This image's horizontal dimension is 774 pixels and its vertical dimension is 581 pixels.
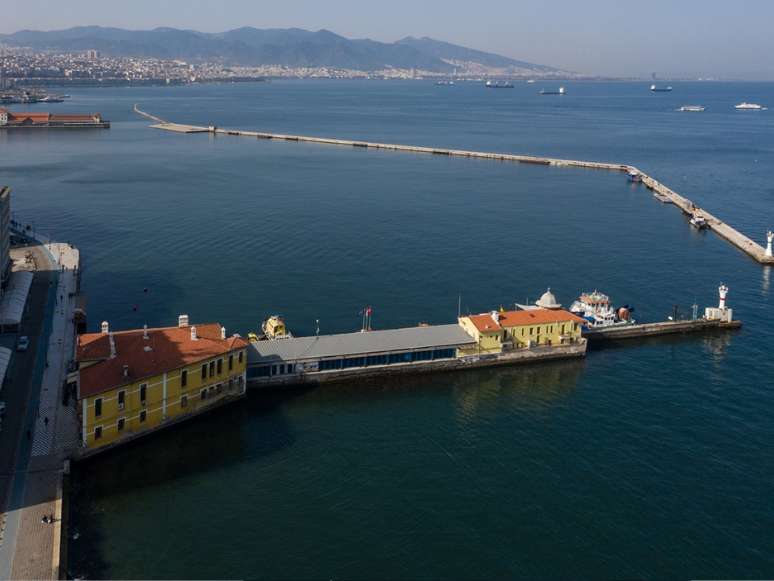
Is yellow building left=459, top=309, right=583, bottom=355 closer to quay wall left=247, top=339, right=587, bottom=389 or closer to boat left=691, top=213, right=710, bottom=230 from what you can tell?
quay wall left=247, top=339, right=587, bottom=389

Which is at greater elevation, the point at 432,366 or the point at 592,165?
the point at 592,165

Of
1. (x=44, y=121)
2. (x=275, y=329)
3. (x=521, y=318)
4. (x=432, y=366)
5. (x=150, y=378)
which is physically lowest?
(x=432, y=366)

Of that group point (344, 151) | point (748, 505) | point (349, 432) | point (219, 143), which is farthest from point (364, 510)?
point (219, 143)

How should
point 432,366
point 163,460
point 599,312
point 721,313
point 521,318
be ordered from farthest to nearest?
point 721,313
point 599,312
point 521,318
point 432,366
point 163,460

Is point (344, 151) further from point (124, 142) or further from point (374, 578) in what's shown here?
point (374, 578)

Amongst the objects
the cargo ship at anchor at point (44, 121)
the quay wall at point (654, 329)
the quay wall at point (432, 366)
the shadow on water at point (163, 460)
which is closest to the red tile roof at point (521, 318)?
the quay wall at point (432, 366)

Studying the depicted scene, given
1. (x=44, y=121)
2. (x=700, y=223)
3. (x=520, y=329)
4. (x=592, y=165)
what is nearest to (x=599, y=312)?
(x=520, y=329)

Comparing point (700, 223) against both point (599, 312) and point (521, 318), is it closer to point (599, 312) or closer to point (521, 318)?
point (599, 312)

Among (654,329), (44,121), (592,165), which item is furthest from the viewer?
(44,121)
